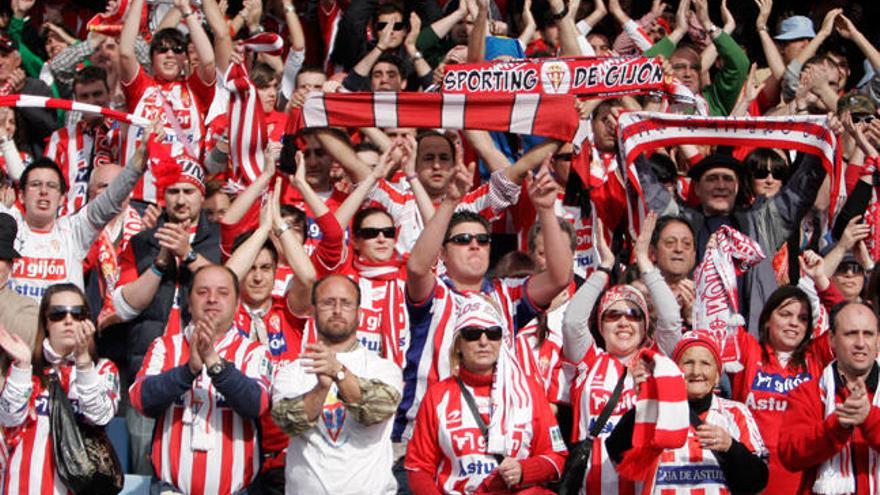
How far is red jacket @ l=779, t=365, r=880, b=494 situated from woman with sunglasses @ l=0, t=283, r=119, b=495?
329 centimetres

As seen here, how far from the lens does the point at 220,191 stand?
11320mm

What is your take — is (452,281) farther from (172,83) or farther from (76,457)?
(172,83)

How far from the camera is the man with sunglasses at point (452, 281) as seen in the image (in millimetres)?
9211

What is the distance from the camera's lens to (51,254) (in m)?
10.5

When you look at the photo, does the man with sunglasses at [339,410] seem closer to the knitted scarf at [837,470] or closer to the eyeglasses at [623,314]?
the eyeglasses at [623,314]

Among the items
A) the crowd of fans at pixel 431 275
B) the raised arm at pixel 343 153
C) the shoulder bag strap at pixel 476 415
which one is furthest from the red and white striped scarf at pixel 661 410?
the raised arm at pixel 343 153

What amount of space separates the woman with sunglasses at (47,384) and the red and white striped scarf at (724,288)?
3210mm

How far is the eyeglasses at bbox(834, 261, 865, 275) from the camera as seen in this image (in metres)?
10.6

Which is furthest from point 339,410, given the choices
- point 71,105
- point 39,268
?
point 71,105

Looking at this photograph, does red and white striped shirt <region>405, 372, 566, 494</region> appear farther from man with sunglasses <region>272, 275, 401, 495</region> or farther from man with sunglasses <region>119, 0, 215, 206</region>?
man with sunglasses <region>119, 0, 215, 206</region>

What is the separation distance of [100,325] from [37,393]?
1600 mm

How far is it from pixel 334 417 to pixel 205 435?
699mm

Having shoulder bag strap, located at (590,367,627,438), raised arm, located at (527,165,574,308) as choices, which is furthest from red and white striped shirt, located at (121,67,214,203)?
shoulder bag strap, located at (590,367,627,438)

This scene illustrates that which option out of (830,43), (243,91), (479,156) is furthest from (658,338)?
(830,43)
